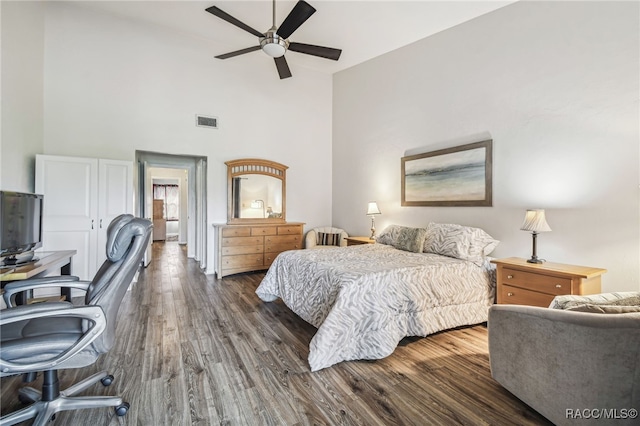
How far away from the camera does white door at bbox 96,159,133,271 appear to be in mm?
3961

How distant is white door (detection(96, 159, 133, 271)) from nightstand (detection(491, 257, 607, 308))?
478 centimetres

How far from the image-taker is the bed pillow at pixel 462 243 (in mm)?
3197

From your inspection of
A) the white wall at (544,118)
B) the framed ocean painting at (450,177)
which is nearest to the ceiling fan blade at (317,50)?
the white wall at (544,118)

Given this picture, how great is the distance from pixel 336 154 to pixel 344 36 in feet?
7.34

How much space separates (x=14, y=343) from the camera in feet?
4.40

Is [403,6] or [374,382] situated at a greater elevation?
[403,6]

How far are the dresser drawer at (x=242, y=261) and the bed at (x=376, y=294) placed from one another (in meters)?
1.61

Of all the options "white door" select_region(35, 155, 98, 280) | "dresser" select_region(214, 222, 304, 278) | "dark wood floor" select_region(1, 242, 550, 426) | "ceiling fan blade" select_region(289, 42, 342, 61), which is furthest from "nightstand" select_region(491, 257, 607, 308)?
"white door" select_region(35, 155, 98, 280)

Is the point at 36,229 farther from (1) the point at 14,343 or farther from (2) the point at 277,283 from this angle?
(2) the point at 277,283

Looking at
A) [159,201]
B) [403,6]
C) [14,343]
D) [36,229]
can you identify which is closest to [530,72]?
[403,6]

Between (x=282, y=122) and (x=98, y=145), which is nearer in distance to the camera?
(x=98, y=145)

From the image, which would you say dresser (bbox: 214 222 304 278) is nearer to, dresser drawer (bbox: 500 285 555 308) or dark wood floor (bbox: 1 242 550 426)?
dark wood floor (bbox: 1 242 550 426)

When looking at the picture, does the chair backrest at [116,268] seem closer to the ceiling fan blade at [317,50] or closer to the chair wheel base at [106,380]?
the chair wheel base at [106,380]

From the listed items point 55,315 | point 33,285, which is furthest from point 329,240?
point 55,315
